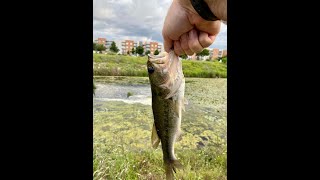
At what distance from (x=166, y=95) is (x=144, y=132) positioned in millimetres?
2533

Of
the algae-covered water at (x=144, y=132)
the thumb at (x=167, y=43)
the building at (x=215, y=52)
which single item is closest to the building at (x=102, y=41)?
the algae-covered water at (x=144, y=132)

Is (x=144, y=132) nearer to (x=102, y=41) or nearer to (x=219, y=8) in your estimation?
(x=102, y=41)

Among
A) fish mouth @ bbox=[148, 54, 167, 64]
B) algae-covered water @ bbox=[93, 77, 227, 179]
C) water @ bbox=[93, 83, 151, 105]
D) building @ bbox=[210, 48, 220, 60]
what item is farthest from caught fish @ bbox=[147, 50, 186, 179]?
water @ bbox=[93, 83, 151, 105]

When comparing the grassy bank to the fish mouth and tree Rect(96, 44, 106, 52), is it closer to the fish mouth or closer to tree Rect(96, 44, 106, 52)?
tree Rect(96, 44, 106, 52)

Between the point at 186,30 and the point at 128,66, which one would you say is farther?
the point at 128,66

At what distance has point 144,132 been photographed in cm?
355

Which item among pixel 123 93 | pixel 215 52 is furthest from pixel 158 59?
pixel 123 93

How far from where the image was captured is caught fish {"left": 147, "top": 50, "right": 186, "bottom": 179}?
1.04 meters
